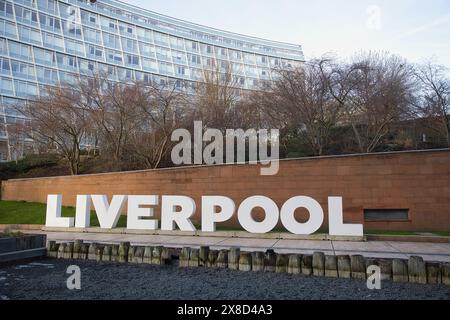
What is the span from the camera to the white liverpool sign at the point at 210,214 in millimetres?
15281

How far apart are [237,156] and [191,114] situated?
466 cm

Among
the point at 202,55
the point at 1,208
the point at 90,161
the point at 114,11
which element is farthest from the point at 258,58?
the point at 1,208

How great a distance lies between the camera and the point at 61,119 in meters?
28.2

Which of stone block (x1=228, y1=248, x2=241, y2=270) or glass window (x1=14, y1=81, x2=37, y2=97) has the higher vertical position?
glass window (x1=14, y1=81, x2=37, y2=97)

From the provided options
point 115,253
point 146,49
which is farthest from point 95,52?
point 115,253

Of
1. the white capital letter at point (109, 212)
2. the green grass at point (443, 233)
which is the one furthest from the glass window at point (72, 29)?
the green grass at point (443, 233)

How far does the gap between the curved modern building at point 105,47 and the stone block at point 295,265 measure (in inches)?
1592

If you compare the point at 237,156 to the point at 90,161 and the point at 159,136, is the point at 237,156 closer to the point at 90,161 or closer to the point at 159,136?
the point at 159,136

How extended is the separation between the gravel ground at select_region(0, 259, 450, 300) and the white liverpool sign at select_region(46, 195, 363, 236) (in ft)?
20.5

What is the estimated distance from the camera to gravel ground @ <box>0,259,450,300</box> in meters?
7.48

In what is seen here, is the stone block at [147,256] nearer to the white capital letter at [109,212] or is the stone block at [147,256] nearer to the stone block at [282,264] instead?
the stone block at [282,264]

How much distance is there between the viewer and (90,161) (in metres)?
32.0

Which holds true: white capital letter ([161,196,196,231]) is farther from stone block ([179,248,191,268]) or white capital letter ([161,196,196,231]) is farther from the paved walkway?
stone block ([179,248,191,268])

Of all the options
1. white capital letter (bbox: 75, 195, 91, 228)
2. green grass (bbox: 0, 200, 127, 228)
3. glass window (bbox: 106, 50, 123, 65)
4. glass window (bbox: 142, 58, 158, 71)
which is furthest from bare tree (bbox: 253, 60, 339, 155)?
glass window (bbox: 142, 58, 158, 71)
